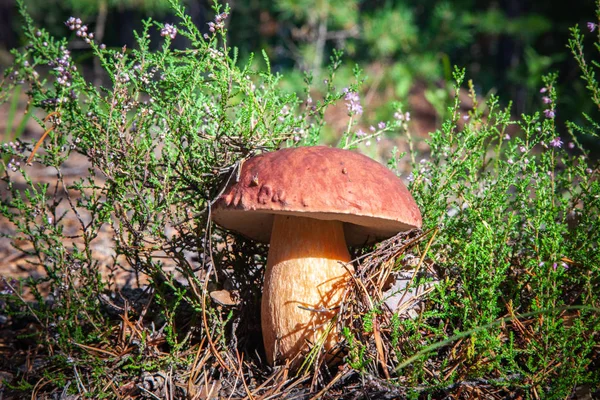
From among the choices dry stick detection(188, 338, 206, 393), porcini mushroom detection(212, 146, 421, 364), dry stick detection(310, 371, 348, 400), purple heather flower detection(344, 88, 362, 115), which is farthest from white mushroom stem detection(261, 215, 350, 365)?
purple heather flower detection(344, 88, 362, 115)

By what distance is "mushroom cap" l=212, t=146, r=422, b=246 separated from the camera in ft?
4.60

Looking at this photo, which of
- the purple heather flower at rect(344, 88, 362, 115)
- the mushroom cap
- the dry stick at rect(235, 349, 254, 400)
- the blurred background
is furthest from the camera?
the blurred background

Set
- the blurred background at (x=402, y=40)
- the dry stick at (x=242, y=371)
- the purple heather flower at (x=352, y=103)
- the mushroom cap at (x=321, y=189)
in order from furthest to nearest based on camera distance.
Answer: the blurred background at (x=402, y=40), the purple heather flower at (x=352, y=103), the dry stick at (x=242, y=371), the mushroom cap at (x=321, y=189)

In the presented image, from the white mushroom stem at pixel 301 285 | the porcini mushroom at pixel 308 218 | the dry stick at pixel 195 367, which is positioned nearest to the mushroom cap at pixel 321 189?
the porcini mushroom at pixel 308 218

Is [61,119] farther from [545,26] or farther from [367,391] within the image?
[545,26]

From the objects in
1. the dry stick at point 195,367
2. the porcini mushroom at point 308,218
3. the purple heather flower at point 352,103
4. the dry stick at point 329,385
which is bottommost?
the dry stick at point 195,367

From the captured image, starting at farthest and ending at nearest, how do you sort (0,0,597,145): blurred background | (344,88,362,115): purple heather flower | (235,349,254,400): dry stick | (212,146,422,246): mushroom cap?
(0,0,597,145): blurred background < (344,88,362,115): purple heather flower < (235,349,254,400): dry stick < (212,146,422,246): mushroom cap

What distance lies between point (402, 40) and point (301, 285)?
5.69 meters

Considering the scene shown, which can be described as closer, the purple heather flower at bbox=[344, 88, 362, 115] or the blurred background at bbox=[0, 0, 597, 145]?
the purple heather flower at bbox=[344, 88, 362, 115]

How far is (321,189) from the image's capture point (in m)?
1.41

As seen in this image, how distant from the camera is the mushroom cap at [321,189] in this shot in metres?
1.40

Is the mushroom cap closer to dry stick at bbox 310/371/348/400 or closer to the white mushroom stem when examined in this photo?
the white mushroom stem

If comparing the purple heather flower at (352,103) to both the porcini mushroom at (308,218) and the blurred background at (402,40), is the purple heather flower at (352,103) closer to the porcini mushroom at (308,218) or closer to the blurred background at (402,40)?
the porcini mushroom at (308,218)

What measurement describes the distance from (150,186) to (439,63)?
6.10 metres
